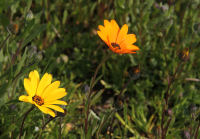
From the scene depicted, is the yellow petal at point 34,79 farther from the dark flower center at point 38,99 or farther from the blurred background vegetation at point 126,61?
the blurred background vegetation at point 126,61

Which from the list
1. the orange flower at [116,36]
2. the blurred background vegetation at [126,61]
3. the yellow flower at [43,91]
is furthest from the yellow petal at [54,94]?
the blurred background vegetation at [126,61]

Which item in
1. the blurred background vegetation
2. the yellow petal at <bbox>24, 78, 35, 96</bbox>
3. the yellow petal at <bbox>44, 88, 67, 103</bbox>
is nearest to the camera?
the yellow petal at <bbox>24, 78, 35, 96</bbox>

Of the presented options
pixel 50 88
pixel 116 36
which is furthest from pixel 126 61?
pixel 50 88

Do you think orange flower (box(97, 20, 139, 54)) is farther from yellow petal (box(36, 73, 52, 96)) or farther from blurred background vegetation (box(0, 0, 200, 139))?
blurred background vegetation (box(0, 0, 200, 139))

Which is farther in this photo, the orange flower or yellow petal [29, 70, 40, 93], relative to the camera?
the orange flower

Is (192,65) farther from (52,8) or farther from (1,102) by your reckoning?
(1,102)

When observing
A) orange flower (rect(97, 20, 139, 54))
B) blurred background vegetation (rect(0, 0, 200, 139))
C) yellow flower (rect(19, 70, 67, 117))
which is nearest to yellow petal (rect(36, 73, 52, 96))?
yellow flower (rect(19, 70, 67, 117))

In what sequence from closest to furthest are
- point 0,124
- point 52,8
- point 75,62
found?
point 0,124 → point 75,62 → point 52,8

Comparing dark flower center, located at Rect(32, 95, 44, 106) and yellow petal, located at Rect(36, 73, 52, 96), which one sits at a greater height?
yellow petal, located at Rect(36, 73, 52, 96)

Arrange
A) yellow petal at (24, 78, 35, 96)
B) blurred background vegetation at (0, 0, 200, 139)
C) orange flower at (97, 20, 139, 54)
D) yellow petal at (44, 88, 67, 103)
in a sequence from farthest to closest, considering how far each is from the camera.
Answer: blurred background vegetation at (0, 0, 200, 139)
orange flower at (97, 20, 139, 54)
yellow petal at (44, 88, 67, 103)
yellow petal at (24, 78, 35, 96)

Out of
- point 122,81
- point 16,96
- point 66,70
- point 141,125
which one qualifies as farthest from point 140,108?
point 16,96

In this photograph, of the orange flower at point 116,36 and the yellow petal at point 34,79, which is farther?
the orange flower at point 116,36
